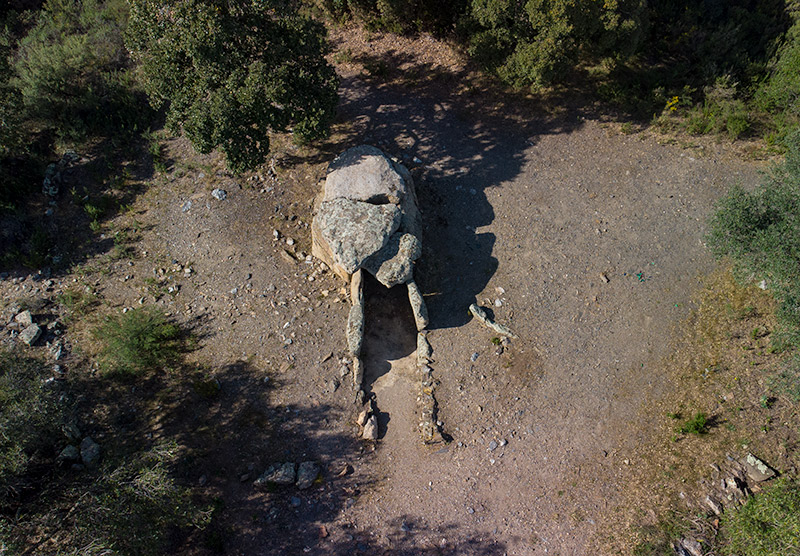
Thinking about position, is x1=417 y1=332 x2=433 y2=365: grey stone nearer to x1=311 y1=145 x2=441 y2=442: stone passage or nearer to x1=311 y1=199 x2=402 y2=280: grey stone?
x1=311 y1=145 x2=441 y2=442: stone passage

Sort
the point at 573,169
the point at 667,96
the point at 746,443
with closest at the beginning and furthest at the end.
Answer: the point at 746,443 < the point at 573,169 < the point at 667,96

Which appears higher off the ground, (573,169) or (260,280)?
(573,169)

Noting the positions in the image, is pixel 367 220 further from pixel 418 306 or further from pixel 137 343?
pixel 137 343

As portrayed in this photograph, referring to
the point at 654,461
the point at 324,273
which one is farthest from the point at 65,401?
the point at 654,461

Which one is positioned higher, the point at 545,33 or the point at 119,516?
the point at 545,33

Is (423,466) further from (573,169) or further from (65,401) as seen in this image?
(573,169)

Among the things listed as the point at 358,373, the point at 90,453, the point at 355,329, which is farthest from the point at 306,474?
the point at 90,453
